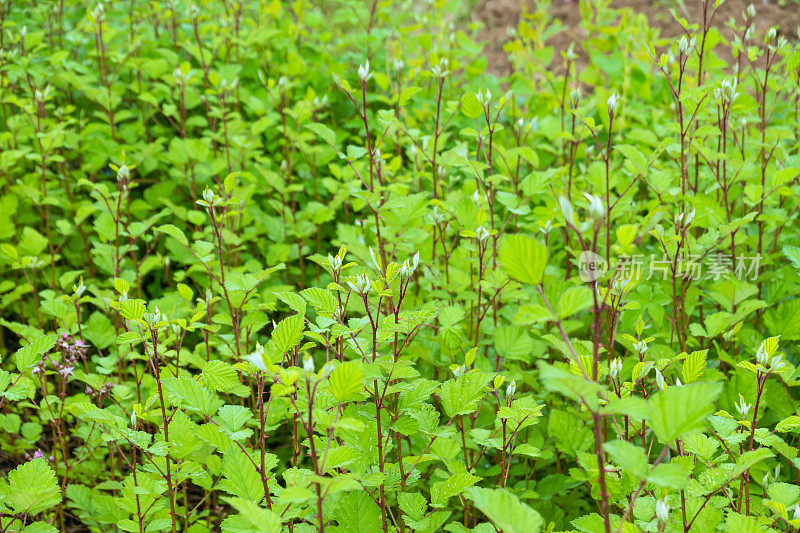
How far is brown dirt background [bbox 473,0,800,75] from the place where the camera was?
534 centimetres

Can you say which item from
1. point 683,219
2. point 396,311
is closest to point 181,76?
point 396,311

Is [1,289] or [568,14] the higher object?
[568,14]

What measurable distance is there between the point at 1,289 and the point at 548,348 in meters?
1.92

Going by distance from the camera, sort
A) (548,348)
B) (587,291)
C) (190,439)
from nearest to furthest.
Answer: (587,291), (190,439), (548,348)

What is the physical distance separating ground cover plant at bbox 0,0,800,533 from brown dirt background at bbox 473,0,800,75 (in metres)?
1.94

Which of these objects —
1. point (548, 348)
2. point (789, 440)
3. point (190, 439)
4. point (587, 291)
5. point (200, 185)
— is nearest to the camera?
point (587, 291)

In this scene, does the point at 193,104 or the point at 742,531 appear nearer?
the point at 742,531

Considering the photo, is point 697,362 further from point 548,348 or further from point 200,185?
point 200,185

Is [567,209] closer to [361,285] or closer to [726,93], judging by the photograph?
[361,285]

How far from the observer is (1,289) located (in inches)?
89.3

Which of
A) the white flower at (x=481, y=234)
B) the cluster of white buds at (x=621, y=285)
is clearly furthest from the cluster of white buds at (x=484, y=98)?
the cluster of white buds at (x=621, y=285)

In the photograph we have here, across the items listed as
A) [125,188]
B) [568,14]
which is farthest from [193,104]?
[568,14]

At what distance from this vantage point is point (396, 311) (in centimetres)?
136

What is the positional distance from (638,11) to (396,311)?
563 cm
